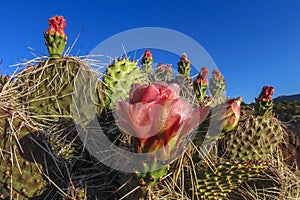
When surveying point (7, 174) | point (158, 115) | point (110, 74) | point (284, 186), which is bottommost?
point (284, 186)

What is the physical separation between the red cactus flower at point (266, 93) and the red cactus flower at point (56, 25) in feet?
3.58

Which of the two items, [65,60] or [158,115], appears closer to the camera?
[158,115]

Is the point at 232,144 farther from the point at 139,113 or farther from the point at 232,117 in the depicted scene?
the point at 139,113

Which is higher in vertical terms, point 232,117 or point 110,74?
point 110,74

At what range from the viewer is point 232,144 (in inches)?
57.4

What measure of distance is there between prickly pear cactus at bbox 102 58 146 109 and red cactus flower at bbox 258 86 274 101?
0.67m

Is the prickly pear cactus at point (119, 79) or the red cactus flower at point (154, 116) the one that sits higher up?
the prickly pear cactus at point (119, 79)

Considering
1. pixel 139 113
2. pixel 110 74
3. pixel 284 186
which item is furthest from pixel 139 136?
pixel 284 186

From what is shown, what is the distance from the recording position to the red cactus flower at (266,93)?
191cm

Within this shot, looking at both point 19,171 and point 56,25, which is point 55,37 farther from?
point 19,171

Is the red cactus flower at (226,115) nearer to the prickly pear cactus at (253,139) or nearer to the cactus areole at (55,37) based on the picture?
the prickly pear cactus at (253,139)

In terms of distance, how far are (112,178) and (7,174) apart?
358 mm

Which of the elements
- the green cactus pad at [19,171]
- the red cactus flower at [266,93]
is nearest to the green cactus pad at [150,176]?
the green cactus pad at [19,171]

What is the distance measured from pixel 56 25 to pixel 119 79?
40 centimetres
